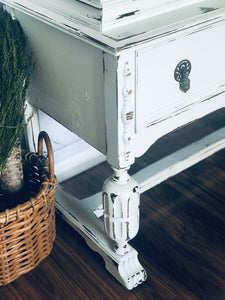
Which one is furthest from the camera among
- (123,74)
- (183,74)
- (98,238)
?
(98,238)

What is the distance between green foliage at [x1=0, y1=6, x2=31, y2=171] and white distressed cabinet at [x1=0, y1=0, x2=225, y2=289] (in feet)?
0.25

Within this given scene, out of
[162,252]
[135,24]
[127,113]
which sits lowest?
[162,252]

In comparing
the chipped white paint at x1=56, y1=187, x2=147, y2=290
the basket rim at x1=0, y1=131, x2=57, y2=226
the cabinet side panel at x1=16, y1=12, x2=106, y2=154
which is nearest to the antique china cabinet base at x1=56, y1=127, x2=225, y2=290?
the chipped white paint at x1=56, y1=187, x2=147, y2=290

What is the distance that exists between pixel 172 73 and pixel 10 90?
1.15 ft

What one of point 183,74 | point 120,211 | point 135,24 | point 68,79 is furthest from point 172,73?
point 120,211

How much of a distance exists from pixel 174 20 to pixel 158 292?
0.65 metres

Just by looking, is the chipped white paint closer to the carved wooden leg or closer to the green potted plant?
the carved wooden leg

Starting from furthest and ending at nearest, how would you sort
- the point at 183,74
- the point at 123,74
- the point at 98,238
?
the point at 98,238 → the point at 183,74 → the point at 123,74

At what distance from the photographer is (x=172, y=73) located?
0.94 meters

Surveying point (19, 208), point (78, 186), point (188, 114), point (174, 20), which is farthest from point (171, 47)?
point (78, 186)

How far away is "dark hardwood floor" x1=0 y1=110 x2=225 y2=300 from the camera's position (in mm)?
1110

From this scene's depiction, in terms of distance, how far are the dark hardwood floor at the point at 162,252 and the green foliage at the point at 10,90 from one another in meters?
0.35

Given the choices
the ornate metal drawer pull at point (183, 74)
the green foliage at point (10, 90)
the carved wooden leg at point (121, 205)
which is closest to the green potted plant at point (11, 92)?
the green foliage at point (10, 90)

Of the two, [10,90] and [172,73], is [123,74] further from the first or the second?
[10,90]
